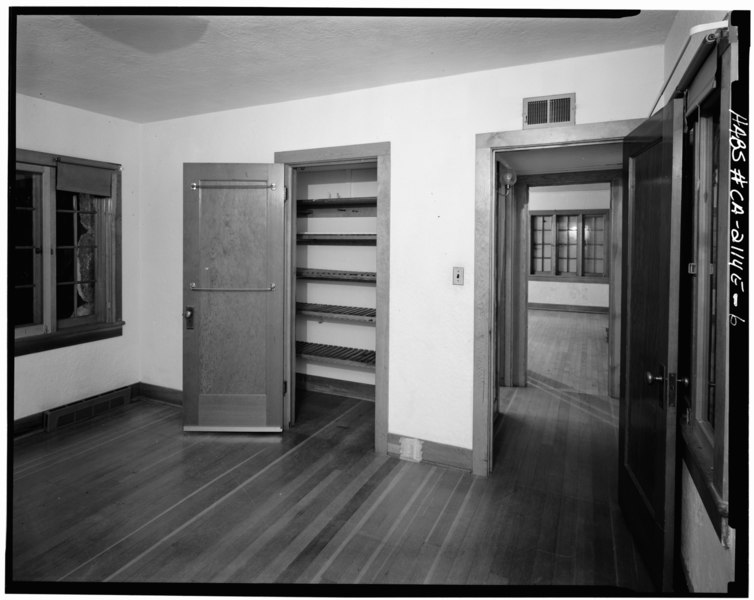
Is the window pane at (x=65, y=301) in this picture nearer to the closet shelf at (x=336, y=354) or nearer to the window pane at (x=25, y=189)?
the window pane at (x=25, y=189)

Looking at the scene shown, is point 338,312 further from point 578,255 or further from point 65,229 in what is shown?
point 578,255

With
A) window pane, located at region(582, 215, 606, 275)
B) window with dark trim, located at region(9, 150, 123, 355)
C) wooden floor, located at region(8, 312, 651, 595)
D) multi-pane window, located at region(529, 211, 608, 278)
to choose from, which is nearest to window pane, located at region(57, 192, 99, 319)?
window with dark trim, located at region(9, 150, 123, 355)

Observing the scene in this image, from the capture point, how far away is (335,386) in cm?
498

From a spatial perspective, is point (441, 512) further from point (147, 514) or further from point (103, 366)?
point (103, 366)

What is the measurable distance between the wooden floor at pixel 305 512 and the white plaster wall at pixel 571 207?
7.44 metres

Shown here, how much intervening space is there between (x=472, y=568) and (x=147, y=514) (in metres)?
1.76

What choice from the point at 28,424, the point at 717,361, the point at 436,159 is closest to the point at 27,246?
the point at 28,424

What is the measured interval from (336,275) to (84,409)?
2447 mm

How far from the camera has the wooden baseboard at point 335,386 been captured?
482cm

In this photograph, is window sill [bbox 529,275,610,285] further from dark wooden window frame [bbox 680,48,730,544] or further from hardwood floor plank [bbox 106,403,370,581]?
dark wooden window frame [bbox 680,48,730,544]

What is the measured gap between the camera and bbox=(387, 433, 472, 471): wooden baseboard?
3.35 m

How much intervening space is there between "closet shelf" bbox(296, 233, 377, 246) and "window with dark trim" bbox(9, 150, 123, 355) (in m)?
1.72

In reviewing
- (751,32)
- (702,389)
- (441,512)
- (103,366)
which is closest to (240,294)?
(103,366)

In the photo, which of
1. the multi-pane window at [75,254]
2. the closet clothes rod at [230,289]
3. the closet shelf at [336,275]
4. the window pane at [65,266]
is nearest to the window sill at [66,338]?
the multi-pane window at [75,254]
